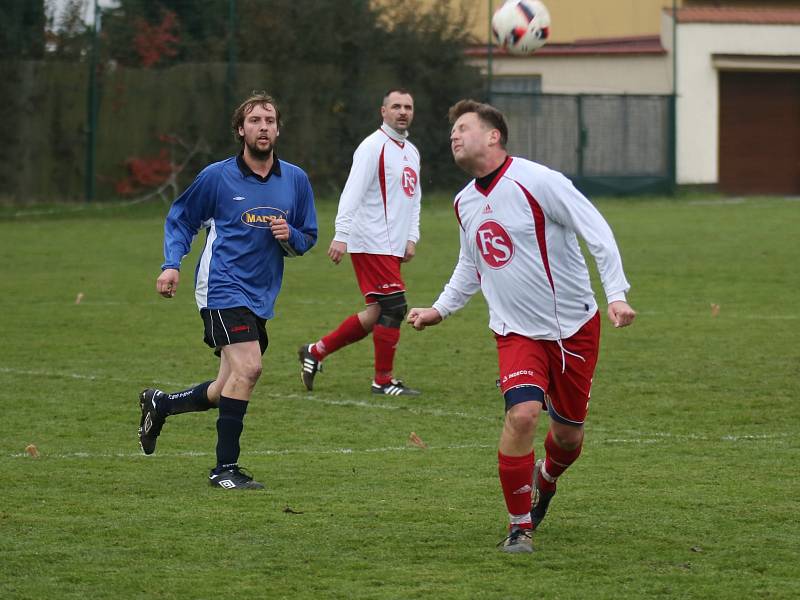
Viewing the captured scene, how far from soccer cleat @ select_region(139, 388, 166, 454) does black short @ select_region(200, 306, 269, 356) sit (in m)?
0.59

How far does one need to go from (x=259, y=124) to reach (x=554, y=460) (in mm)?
2446

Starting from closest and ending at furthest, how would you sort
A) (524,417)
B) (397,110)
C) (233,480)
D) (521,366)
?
(524,417), (521,366), (233,480), (397,110)

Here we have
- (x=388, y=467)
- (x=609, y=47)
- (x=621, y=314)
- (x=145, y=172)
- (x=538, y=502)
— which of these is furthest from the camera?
(x=609, y=47)

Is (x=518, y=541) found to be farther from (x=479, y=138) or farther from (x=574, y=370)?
(x=479, y=138)

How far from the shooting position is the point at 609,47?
37.5 meters

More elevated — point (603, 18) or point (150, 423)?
point (603, 18)

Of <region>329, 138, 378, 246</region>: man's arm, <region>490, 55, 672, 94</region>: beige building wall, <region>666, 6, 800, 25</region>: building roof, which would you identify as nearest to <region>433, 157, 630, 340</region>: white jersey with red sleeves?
<region>329, 138, 378, 246</region>: man's arm

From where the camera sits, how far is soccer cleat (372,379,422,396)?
1052 cm

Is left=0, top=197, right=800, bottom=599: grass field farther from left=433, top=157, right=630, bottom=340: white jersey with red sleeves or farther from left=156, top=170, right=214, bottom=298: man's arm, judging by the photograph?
left=156, top=170, right=214, bottom=298: man's arm

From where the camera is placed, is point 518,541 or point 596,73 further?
point 596,73

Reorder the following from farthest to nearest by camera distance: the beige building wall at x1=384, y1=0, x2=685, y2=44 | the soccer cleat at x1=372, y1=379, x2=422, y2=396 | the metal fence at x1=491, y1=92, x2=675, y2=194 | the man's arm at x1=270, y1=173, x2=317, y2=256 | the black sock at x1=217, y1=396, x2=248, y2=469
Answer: the beige building wall at x1=384, y1=0, x2=685, y2=44
the metal fence at x1=491, y1=92, x2=675, y2=194
the soccer cleat at x1=372, y1=379, x2=422, y2=396
the man's arm at x1=270, y1=173, x2=317, y2=256
the black sock at x1=217, y1=396, x2=248, y2=469

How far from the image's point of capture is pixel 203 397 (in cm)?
782

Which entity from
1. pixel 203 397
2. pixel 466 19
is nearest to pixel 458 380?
pixel 203 397

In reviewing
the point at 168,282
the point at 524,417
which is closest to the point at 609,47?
the point at 168,282
